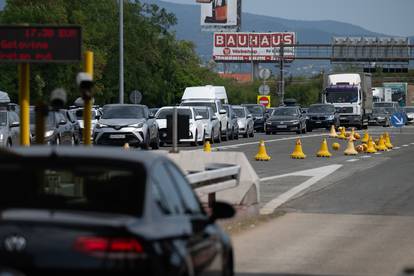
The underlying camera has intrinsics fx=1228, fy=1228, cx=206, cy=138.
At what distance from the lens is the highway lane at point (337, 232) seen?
12.8 meters

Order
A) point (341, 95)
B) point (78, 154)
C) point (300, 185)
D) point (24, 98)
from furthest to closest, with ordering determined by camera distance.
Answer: point (341, 95) < point (300, 185) < point (24, 98) < point (78, 154)

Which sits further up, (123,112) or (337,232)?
(123,112)

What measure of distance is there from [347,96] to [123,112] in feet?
110

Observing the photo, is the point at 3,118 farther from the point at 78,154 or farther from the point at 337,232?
the point at 78,154

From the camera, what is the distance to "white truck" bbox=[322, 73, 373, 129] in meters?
71.8

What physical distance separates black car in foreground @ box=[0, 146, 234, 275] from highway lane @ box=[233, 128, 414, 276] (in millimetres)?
4537

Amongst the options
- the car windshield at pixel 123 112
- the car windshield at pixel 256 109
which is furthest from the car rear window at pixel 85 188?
the car windshield at pixel 256 109

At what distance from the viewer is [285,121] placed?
204 ft

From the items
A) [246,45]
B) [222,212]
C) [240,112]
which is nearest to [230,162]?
[222,212]

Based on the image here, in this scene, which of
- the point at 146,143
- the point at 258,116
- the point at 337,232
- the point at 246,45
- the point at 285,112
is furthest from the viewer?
the point at 246,45

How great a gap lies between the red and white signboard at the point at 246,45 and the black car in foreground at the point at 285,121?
107 m

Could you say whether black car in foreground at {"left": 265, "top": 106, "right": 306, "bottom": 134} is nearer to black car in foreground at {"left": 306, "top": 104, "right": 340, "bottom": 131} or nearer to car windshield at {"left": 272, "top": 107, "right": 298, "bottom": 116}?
car windshield at {"left": 272, "top": 107, "right": 298, "bottom": 116}

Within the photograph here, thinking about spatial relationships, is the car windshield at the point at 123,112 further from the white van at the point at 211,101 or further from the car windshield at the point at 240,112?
the car windshield at the point at 240,112

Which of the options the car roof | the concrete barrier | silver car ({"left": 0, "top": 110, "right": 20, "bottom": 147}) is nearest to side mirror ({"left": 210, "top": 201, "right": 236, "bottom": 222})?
the car roof
